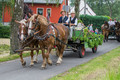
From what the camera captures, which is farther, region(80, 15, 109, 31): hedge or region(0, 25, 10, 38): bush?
region(80, 15, 109, 31): hedge

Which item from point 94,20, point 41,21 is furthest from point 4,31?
point 41,21

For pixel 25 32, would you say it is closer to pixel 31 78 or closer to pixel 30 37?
pixel 30 37

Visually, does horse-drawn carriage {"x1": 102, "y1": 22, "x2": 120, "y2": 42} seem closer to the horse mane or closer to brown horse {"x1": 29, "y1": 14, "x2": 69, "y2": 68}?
brown horse {"x1": 29, "y1": 14, "x2": 69, "y2": 68}

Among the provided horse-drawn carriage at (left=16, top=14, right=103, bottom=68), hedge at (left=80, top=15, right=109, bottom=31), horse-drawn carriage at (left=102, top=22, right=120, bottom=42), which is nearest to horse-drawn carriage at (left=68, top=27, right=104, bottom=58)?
horse-drawn carriage at (left=16, top=14, right=103, bottom=68)

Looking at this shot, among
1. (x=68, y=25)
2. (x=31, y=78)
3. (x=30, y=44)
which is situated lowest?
(x=31, y=78)

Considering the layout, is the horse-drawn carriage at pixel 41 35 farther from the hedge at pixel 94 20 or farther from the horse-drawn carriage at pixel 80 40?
the hedge at pixel 94 20

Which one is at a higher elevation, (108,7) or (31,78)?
(108,7)

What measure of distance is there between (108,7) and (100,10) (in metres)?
4.00

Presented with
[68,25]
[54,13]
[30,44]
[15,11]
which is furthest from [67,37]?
[54,13]

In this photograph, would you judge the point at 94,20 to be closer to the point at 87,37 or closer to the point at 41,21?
the point at 87,37

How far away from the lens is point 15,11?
505 inches

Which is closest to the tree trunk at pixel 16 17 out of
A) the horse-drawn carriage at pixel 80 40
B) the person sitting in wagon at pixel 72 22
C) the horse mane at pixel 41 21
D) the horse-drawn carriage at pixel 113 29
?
the person sitting in wagon at pixel 72 22

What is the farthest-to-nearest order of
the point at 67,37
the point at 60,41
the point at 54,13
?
the point at 54,13, the point at 67,37, the point at 60,41

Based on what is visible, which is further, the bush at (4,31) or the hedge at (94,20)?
the hedge at (94,20)
